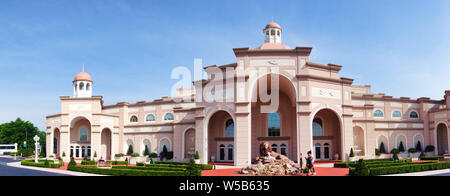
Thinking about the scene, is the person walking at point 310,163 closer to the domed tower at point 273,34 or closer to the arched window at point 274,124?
the arched window at point 274,124

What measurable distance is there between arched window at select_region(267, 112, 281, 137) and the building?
120mm

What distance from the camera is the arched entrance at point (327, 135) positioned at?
1526 inches

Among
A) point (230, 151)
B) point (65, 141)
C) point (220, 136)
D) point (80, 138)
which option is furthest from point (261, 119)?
point (65, 141)

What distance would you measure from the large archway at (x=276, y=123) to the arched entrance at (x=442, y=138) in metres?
24.0

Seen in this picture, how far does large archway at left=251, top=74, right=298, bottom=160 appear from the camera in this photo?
3841 centimetres

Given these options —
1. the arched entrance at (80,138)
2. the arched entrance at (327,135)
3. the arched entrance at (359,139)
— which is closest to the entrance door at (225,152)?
the arched entrance at (327,135)

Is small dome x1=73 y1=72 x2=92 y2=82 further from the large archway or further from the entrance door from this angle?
the large archway

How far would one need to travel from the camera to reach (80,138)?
50.0 metres

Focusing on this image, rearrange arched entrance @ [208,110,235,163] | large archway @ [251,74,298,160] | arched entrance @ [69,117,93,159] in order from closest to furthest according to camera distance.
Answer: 1. large archway @ [251,74,298,160]
2. arched entrance @ [208,110,235,163]
3. arched entrance @ [69,117,93,159]

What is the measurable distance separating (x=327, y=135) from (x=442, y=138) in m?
20.8

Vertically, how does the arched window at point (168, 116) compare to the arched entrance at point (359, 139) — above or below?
above

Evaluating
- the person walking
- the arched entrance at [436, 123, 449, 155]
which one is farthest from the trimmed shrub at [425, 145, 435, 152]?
the person walking

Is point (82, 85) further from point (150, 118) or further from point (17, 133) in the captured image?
point (17, 133)
